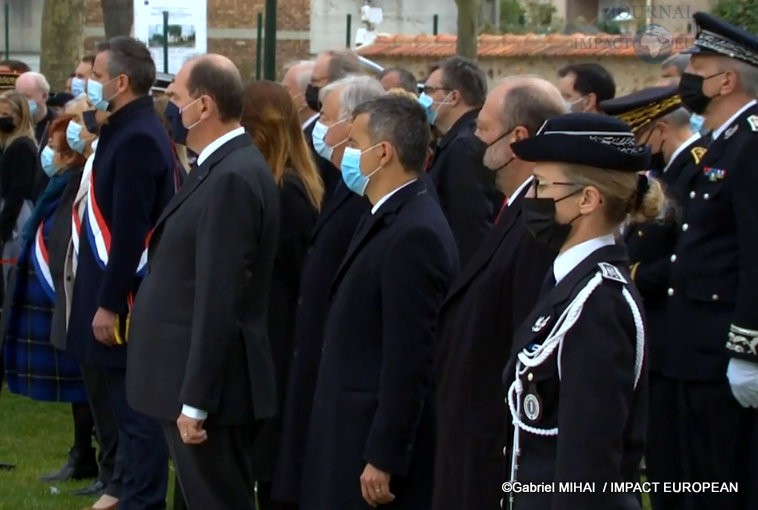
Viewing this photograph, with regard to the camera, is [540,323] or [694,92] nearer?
[540,323]

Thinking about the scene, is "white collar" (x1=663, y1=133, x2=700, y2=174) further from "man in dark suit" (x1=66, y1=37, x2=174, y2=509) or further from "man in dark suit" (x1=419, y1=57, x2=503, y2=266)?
"man in dark suit" (x1=66, y1=37, x2=174, y2=509)

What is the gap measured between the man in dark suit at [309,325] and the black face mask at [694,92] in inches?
53.6

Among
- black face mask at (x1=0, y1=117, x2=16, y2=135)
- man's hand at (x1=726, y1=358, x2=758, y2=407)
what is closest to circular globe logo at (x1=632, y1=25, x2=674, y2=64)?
black face mask at (x1=0, y1=117, x2=16, y2=135)

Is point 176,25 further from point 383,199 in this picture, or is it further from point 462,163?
point 383,199

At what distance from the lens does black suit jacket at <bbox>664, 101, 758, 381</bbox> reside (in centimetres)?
532

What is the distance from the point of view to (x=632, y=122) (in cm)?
670

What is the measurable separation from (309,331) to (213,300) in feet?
1.92

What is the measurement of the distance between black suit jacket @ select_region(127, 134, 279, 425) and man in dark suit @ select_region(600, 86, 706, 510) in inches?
61.9

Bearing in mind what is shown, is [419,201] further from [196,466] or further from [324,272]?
[196,466]

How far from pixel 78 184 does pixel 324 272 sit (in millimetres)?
2305

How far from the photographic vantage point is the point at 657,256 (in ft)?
20.9

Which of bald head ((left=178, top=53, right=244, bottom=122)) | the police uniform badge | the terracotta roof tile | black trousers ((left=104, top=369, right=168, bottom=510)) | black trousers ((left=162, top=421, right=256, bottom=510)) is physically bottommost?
black trousers ((left=104, top=369, right=168, bottom=510))

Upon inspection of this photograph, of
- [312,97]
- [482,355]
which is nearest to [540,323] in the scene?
[482,355]

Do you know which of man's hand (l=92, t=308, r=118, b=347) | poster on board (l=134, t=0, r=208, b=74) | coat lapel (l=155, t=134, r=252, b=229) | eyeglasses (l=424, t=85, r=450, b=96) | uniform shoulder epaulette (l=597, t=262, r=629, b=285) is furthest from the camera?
poster on board (l=134, t=0, r=208, b=74)
